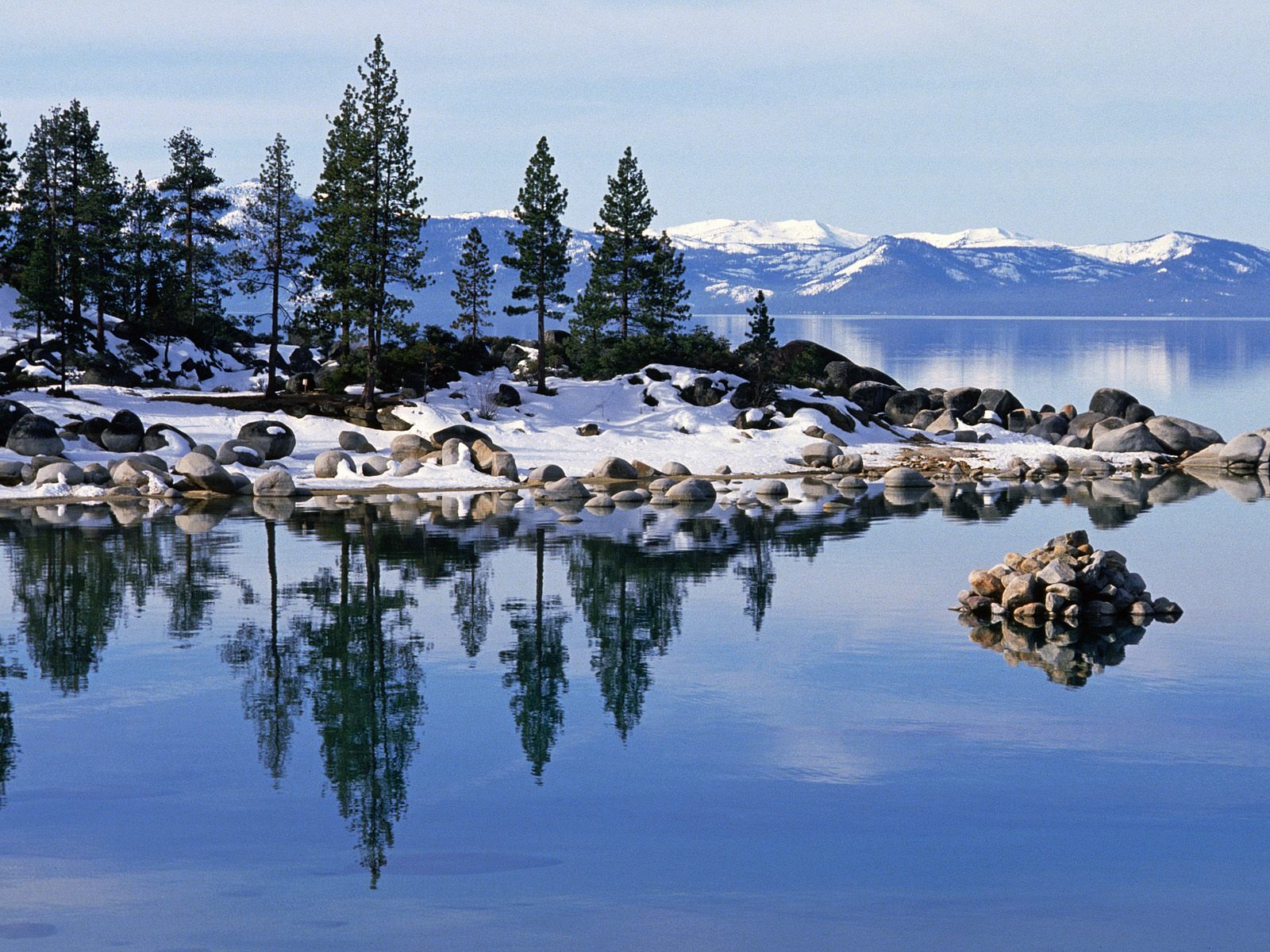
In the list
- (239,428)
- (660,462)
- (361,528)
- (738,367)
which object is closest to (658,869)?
(361,528)

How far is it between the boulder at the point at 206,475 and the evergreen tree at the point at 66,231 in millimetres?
16904

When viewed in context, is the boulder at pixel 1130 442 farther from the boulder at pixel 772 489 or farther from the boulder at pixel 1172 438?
the boulder at pixel 772 489

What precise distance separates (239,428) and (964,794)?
39.2 m

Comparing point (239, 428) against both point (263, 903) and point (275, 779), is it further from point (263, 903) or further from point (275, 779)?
point (263, 903)

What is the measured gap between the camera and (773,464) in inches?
1927

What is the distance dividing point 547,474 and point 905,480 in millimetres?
11492

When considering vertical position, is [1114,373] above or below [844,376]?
below

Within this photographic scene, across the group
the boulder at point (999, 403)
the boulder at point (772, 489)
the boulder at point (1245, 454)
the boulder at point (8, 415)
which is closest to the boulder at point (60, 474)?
the boulder at point (8, 415)

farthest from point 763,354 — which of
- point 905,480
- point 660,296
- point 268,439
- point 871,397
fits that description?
point 268,439

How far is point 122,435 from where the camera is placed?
45938mm

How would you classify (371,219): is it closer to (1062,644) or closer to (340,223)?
(340,223)

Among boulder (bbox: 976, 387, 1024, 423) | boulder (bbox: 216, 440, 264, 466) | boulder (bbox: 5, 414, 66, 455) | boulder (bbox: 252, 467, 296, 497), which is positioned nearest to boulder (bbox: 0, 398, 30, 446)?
boulder (bbox: 5, 414, 66, 455)

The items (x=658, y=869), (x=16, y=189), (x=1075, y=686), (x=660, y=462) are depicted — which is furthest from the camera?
(x=16, y=189)

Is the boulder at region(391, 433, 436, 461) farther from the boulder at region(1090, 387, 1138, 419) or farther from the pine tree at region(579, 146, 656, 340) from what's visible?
the boulder at region(1090, 387, 1138, 419)
